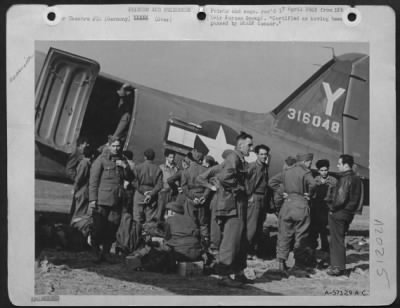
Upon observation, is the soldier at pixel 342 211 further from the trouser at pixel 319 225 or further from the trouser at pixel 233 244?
the trouser at pixel 233 244

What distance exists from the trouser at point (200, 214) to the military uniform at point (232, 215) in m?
0.06

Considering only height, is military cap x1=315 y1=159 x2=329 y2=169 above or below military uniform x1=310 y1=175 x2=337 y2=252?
above

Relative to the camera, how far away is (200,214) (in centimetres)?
304

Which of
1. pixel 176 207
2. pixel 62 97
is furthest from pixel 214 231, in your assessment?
pixel 62 97

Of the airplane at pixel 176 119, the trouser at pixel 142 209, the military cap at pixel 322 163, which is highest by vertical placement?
the airplane at pixel 176 119

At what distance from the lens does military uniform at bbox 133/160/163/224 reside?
3.04 metres

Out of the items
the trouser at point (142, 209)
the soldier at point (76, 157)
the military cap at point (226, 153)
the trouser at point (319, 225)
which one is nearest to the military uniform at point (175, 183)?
the trouser at point (142, 209)

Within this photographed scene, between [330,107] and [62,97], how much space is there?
52.0 inches

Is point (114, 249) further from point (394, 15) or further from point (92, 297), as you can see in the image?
point (394, 15)

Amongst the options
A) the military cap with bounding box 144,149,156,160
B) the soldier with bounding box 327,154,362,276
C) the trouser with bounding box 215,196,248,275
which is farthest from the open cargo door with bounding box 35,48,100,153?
the soldier with bounding box 327,154,362,276

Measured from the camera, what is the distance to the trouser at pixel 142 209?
9.98 feet

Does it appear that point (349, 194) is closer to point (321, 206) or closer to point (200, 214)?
point (321, 206)

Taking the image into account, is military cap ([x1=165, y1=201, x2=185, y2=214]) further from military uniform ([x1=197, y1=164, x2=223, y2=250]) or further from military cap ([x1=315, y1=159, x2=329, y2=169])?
military cap ([x1=315, y1=159, x2=329, y2=169])

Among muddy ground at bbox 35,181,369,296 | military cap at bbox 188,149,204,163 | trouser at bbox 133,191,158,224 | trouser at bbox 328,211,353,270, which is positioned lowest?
muddy ground at bbox 35,181,369,296
